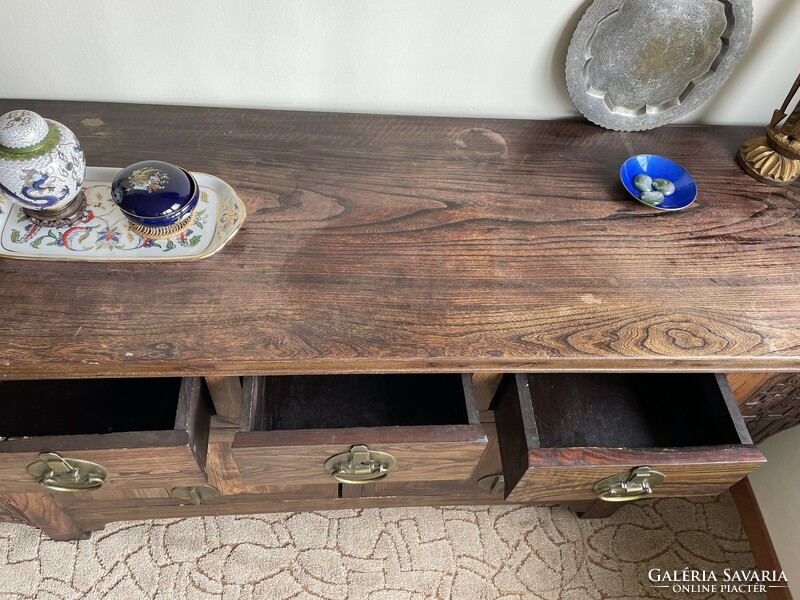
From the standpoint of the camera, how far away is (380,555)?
39.8 inches

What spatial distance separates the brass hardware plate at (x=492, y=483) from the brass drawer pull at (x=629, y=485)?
199 millimetres

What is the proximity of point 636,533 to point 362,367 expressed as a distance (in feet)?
2.41

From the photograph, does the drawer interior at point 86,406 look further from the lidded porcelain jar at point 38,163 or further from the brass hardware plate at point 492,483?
the brass hardware plate at point 492,483

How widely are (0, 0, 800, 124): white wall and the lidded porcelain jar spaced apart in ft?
0.59

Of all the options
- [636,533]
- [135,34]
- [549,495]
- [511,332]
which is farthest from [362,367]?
[636,533]

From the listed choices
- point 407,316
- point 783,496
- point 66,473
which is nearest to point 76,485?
point 66,473

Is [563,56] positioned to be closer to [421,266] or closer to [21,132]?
[421,266]

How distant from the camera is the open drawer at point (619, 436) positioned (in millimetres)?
683

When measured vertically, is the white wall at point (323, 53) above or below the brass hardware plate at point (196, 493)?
above

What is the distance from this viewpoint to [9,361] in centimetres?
57

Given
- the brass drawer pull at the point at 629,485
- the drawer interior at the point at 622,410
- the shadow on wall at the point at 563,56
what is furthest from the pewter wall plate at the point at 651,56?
the brass drawer pull at the point at 629,485

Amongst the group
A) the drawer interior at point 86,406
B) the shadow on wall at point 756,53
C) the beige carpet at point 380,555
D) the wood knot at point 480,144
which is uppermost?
the shadow on wall at point 756,53

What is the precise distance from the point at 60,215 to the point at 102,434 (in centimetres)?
25

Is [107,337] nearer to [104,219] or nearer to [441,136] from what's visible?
[104,219]
